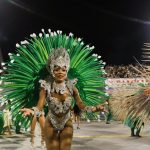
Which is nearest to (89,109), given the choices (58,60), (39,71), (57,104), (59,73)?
(57,104)

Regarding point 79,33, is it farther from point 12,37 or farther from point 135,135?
point 135,135

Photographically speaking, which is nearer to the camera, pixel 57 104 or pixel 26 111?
pixel 26 111

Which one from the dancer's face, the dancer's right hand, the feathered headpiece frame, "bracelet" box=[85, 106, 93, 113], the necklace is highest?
the feathered headpiece frame

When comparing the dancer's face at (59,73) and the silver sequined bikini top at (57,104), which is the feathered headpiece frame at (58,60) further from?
the silver sequined bikini top at (57,104)

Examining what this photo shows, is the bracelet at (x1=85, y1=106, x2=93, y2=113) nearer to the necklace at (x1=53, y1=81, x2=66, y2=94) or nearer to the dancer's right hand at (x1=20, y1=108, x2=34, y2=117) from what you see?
the necklace at (x1=53, y1=81, x2=66, y2=94)

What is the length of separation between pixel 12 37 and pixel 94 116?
20.9 metres

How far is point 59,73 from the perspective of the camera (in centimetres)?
527

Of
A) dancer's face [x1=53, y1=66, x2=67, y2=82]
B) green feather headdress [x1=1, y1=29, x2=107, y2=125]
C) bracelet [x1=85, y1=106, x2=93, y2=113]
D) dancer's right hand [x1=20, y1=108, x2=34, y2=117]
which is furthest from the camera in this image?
green feather headdress [x1=1, y1=29, x2=107, y2=125]

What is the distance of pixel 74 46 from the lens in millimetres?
6582

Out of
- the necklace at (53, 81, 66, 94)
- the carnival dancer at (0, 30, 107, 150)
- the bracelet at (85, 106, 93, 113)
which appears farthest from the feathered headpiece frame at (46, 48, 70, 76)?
the bracelet at (85, 106, 93, 113)

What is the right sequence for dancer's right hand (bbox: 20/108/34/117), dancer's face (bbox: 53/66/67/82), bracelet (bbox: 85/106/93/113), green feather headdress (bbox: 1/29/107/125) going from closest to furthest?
dancer's right hand (bbox: 20/108/34/117) → bracelet (bbox: 85/106/93/113) → dancer's face (bbox: 53/66/67/82) → green feather headdress (bbox: 1/29/107/125)

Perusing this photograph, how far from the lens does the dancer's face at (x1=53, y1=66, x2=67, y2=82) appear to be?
5.26m

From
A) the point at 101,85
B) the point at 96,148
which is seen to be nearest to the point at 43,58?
the point at 101,85

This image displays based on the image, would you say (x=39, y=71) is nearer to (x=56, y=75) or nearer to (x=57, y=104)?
(x=56, y=75)
